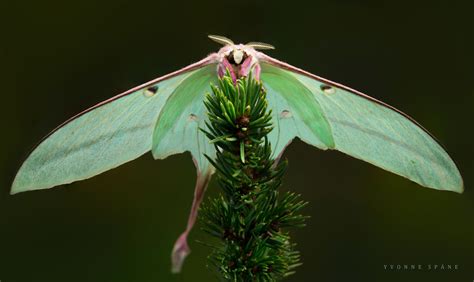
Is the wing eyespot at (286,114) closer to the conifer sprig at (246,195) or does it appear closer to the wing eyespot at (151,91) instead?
the conifer sprig at (246,195)

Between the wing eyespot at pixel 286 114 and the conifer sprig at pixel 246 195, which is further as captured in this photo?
the wing eyespot at pixel 286 114

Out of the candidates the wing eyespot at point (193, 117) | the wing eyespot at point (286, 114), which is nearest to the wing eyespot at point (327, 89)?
the wing eyespot at point (286, 114)

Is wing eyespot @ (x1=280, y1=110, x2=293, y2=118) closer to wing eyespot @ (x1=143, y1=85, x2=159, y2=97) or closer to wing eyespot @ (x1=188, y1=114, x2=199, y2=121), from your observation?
wing eyespot @ (x1=188, y1=114, x2=199, y2=121)

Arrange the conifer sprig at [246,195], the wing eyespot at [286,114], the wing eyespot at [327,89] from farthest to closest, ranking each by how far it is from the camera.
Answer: the wing eyespot at [286,114] → the wing eyespot at [327,89] → the conifer sprig at [246,195]

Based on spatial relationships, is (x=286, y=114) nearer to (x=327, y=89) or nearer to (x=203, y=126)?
(x=327, y=89)

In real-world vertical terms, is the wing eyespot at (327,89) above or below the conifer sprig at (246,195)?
above

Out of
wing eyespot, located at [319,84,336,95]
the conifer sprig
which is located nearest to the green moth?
wing eyespot, located at [319,84,336,95]

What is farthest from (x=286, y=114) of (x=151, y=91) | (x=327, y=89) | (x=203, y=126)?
(x=151, y=91)
